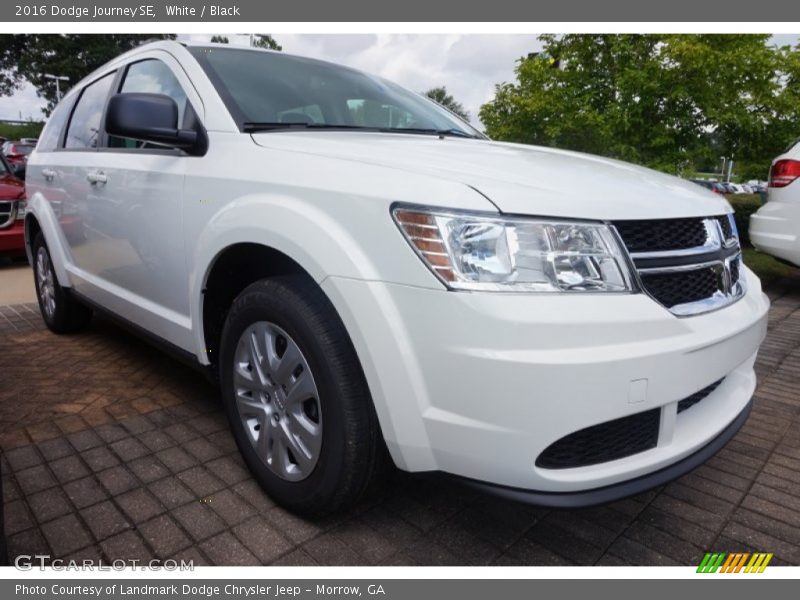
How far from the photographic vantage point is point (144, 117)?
2.14m

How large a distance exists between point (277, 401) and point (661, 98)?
816 centimetres

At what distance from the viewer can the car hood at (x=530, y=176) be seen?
1554mm

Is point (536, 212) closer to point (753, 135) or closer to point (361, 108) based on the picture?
point (361, 108)

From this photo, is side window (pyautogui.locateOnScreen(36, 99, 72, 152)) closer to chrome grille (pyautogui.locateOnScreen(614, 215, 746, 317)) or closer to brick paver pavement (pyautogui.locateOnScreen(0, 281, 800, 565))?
brick paver pavement (pyautogui.locateOnScreen(0, 281, 800, 565))

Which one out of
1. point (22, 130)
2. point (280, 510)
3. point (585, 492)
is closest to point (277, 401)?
point (280, 510)

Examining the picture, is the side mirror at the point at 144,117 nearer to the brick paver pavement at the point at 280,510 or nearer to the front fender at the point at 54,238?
the brick paver pavement at the point at 280,510

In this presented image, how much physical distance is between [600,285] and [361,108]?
Answer: 162 centimetres

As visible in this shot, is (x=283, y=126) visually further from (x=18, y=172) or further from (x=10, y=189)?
(x=18, y=172)

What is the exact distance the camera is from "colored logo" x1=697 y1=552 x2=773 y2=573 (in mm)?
1836

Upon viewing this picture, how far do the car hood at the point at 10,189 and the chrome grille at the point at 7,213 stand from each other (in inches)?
3.2

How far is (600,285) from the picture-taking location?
5.04 ft

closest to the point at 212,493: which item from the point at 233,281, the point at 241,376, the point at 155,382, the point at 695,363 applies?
the point at 241,376

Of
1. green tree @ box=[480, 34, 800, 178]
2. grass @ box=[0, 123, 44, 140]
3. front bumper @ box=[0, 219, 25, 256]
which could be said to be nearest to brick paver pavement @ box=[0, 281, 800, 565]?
front bumper @ box=[0, 219, 25, 256]

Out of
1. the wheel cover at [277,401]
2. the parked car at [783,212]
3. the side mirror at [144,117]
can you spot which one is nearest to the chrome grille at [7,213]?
the side mirror at [144,117]
